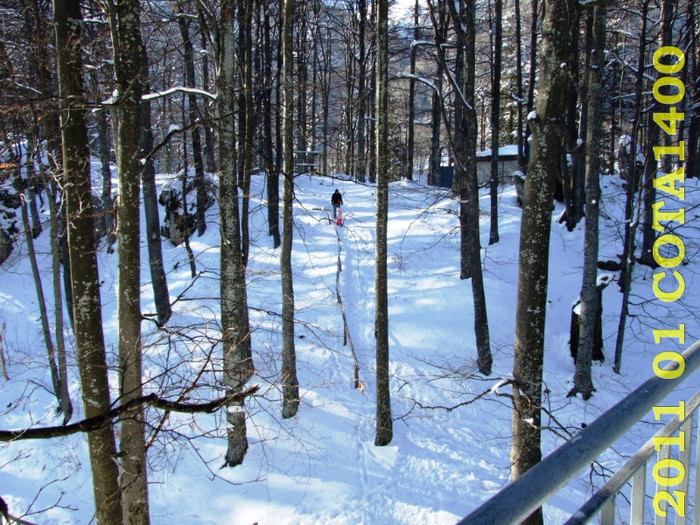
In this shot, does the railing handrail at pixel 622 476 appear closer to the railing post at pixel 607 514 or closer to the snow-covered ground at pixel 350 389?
the railing post at pixel 607 514

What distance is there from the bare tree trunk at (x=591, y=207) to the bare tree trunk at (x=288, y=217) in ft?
20.7

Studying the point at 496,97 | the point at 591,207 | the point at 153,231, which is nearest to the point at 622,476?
the point at 591,207

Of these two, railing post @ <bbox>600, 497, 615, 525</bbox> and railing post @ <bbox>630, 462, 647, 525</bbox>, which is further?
railing post @ <bbox>630, 462, 647, 525</bbox>

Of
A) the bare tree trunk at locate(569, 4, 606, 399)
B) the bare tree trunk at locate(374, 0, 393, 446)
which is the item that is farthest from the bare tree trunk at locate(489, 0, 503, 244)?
the bare tree trunk at locate(374, 0, 393, 446)

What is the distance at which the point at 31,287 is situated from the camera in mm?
17047

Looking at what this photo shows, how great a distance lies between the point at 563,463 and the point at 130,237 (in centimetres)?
490

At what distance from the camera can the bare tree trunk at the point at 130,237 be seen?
4.66 metres

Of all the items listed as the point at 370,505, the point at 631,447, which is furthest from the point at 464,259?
the point at 370,505

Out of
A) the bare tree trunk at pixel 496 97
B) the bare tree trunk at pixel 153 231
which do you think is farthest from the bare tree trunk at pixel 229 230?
the bare tree trunk at pixel 496 97

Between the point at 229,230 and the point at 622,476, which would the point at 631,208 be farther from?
the point at 622,476

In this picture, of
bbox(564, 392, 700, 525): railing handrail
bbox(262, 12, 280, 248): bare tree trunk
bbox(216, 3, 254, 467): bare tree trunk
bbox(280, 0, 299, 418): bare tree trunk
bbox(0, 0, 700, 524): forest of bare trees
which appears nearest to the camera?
bbox(564, 392, 700, 525): railing handrail

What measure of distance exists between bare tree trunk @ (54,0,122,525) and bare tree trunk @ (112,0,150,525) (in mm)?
232

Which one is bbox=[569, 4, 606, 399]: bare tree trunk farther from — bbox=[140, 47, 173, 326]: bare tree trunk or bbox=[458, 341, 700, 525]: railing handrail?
bbox=[140, 47, 173, 326]: bare tree trunk

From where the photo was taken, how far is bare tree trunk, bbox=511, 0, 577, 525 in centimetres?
401
